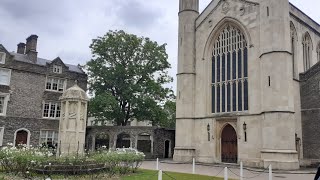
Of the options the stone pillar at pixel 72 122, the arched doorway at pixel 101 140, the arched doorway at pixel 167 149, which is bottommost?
the arched doorway at pixel 167 149

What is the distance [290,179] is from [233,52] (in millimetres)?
13494

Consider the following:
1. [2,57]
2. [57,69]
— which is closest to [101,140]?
[57,69]

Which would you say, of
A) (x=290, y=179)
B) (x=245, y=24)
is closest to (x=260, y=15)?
(x=245, y=24)

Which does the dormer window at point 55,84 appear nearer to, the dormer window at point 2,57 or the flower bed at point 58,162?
the dormer window at point 2,57

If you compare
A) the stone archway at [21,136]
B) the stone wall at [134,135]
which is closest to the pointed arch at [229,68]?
the stone wall at [134,135]

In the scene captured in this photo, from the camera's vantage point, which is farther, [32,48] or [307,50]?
[32,48]

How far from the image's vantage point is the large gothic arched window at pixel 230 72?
25297 millimetres

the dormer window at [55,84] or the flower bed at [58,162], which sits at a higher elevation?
the dormer window at [55,84]

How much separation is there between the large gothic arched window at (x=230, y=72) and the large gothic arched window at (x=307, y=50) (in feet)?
20.9

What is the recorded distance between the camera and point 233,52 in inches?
1045

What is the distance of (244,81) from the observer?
2514cm

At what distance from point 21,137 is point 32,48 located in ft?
32.5

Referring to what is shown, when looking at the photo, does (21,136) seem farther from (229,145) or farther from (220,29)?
(220,29)

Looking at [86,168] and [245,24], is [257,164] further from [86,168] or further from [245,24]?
[86,168]
